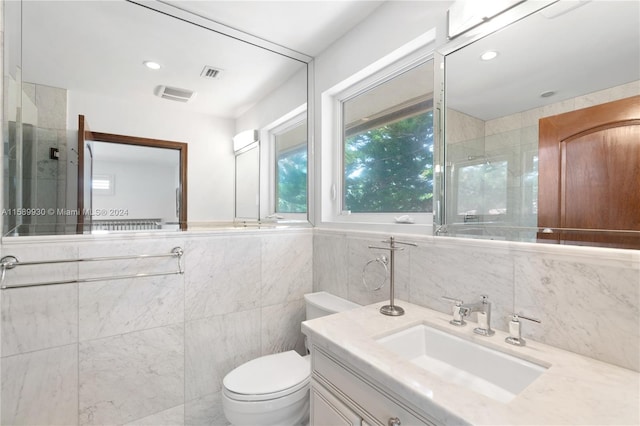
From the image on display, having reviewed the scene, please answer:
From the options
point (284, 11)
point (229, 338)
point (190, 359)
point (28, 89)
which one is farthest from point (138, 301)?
point (284, 11)

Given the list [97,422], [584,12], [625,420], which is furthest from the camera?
[97,422]

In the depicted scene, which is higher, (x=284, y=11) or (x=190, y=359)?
(x=284, y=11)

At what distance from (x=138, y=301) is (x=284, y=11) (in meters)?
1.75

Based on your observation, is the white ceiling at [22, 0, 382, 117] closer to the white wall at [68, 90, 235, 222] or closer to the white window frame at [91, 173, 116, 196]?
the white wall at [68, 90, 235, 222]

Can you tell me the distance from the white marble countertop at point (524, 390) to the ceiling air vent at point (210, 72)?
161 centimetres

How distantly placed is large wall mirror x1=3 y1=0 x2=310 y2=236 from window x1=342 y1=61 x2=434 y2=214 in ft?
1.89

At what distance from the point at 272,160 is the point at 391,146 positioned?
2.78 feet

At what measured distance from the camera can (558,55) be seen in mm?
969

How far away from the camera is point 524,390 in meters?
0.69

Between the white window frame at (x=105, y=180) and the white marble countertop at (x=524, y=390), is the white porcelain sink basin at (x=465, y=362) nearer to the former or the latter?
the white marble countertop at (x=524, y=390)

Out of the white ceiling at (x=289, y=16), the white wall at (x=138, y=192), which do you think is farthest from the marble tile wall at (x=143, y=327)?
the white ceiling at (x=289, y=16)

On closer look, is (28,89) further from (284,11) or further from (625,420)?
(625,420)

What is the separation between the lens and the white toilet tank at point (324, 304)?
1.67 m

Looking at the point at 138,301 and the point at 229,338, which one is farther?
the point at 229,338
